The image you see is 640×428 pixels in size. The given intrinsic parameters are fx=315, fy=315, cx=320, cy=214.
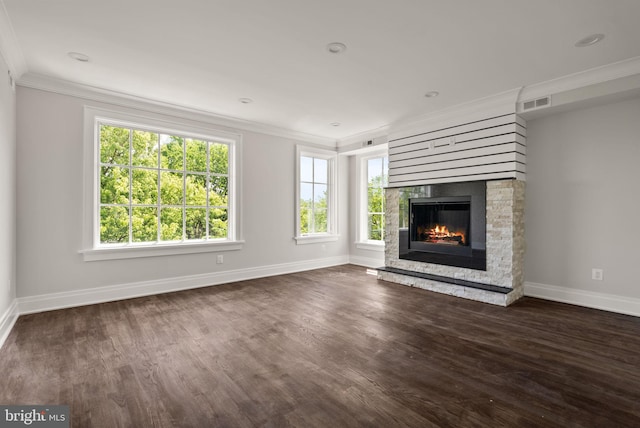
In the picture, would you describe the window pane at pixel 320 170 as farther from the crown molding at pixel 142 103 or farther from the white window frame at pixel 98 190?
the white window frame at pixel 98 190

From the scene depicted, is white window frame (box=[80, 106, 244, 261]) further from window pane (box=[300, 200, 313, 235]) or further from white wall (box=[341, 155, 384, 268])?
white wall (box=[341, 155, 384, 268])

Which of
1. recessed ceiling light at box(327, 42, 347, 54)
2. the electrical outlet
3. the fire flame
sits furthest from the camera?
the fire flame

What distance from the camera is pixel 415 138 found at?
4980mm

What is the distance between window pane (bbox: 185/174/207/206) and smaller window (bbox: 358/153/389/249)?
315 cm

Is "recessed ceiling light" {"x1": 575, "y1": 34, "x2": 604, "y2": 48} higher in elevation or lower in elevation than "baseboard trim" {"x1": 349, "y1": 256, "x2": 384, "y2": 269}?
higher

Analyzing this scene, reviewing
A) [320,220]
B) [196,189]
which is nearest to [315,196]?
[320,220]

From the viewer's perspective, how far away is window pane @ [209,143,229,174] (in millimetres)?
5051

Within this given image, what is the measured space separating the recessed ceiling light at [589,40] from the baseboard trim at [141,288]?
477cm

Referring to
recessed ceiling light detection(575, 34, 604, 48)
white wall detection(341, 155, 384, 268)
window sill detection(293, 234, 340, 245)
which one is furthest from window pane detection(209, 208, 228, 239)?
recessed ceiling light detection(575, 34, 604, 48)

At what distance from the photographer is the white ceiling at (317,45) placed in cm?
230

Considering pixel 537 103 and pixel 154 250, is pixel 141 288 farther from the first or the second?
pixel 537 103

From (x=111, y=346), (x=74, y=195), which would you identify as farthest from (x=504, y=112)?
(x=74, y=195)

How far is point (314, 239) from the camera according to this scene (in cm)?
614

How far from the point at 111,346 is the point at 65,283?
1.65 meters
